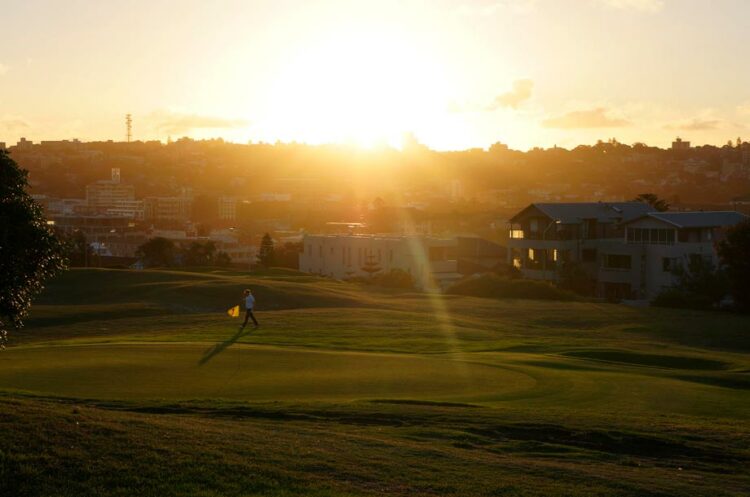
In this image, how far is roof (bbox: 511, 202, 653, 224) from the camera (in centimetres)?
8000

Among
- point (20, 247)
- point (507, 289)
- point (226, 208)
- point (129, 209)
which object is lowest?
point (507, 289)

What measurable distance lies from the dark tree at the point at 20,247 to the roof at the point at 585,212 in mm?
65357

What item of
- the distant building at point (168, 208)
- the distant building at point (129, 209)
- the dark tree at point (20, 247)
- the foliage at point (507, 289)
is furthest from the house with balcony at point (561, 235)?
the distant building at point (168, 208)

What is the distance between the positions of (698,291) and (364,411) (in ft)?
152

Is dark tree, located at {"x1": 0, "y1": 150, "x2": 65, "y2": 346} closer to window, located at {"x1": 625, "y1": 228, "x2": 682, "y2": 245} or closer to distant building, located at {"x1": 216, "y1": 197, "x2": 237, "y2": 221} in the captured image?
window, located at {"x1": 625, "y1": 228, "x2": 682, "y2": 245}

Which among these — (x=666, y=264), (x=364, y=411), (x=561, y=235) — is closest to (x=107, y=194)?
(x=561, y=235)

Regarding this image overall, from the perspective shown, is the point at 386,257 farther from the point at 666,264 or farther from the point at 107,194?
the point at 107,194

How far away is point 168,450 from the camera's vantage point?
520 inches

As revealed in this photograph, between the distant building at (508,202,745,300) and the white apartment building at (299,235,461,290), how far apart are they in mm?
5766

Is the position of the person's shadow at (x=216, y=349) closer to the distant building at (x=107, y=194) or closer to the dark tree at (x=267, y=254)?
the dark tree at (x=267, y=254)

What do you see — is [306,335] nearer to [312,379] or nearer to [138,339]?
[138,339]

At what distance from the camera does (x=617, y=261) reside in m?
76.9

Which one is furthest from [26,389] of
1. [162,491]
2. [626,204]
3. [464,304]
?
[626,204]

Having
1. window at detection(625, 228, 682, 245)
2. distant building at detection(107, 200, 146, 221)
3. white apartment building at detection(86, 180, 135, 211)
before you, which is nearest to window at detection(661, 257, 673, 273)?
window at detection(625, 228, 682, 245)
